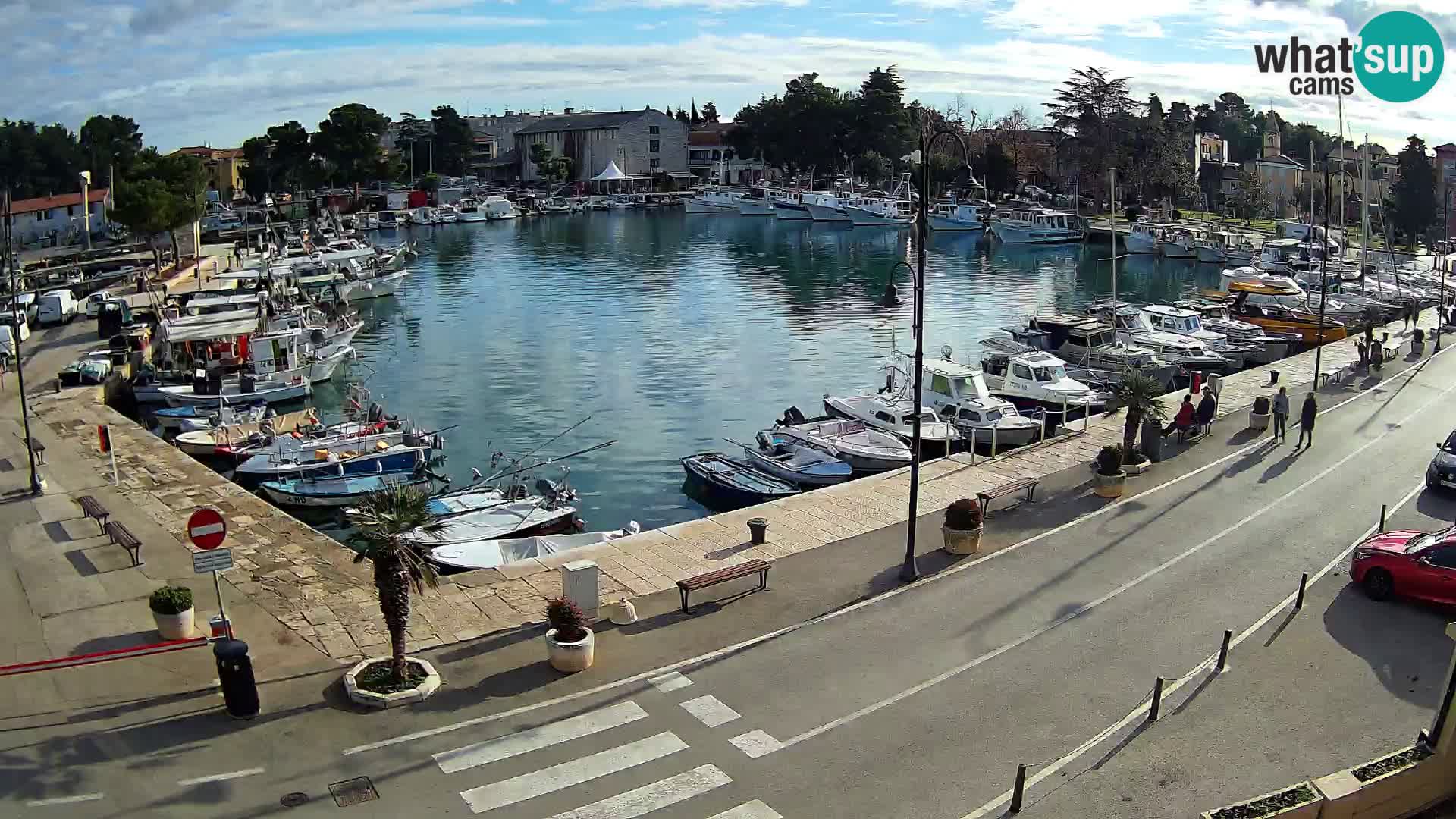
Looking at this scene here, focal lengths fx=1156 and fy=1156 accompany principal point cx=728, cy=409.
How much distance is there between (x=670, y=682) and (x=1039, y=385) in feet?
88.5

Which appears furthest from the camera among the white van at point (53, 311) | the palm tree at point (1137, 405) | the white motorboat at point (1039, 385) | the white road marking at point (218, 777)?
the white van at point (53, 311)

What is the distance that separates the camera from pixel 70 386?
41.9 m

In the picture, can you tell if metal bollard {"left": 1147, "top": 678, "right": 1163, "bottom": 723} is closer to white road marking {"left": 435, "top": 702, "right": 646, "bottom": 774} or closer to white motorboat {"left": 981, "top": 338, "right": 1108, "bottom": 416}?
white road marking {"left": 435, "top": 702, "right": 646, "bottom": 774}

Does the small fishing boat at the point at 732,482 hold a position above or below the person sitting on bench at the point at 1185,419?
below

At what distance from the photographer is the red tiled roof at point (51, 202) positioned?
302 feet

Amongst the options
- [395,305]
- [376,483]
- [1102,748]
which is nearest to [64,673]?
[1102,748]

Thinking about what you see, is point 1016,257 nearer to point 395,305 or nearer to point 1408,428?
point 395,305

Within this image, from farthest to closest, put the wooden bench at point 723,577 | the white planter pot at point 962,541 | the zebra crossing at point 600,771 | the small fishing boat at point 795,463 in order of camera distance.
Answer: the small fishing boat at point 795,463
the white planter pot at point 962,541
the wooden bench at point 723,577
the zebra crossing at point 600,771

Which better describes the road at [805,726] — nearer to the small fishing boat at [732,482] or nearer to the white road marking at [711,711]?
the white road marking at [711,711]

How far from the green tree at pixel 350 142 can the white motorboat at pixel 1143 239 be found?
275ft

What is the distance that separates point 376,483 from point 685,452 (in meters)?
10.8

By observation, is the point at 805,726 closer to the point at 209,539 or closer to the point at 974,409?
the point at 209,539

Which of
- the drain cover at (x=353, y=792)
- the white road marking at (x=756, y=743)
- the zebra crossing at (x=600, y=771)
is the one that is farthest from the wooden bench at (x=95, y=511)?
the white road marking at (x=756, y=743)

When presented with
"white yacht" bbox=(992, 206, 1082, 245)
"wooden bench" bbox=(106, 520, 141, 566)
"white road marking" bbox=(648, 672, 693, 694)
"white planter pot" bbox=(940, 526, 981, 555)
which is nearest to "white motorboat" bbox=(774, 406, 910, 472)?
"white planter pot" bbox=(940, 526, 981, 555)
